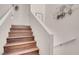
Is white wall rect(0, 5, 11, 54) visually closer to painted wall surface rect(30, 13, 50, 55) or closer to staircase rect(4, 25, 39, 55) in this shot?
staircase rect(4, 25, 39, 55)

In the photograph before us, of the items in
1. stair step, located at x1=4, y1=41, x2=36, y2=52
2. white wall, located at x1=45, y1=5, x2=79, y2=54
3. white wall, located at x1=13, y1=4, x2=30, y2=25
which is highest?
white wall, located at x1=13, y1=4, x2=30, y2=25

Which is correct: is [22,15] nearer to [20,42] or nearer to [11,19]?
[11,19]

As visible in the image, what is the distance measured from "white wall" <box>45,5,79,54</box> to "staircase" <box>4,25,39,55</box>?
0.98 feet

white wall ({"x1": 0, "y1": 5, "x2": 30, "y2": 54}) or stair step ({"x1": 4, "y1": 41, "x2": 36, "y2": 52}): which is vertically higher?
white wall ({"x1": 0, "y1": 5, "x2": 30, "y2": 54})

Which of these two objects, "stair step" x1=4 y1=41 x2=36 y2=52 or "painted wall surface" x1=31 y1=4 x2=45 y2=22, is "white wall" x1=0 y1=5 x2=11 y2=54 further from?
"painted wall surface" x1=31 y1=4 x2=45 y2=22

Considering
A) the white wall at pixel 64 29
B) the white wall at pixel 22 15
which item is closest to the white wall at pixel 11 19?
the white wall at pixel 22 15

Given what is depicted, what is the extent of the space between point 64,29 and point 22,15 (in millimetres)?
625

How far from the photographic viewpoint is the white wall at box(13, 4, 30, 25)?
6.80ft

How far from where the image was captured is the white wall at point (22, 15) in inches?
81.6

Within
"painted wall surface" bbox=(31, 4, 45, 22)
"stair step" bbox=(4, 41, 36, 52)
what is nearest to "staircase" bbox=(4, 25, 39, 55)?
"stair step" bbox=(4, 41, 36, 52)

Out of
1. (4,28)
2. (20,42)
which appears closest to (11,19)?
(4,28)

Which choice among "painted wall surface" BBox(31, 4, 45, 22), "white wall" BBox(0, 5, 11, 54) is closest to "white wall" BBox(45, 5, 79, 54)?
"painted wall surface" BBox(31, 4, 45, 22)

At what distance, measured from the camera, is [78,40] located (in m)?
2.02
